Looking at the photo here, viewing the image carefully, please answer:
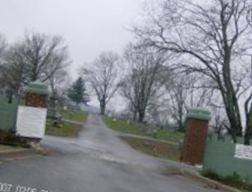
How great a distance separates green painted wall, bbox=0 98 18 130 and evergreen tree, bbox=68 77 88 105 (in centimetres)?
11024

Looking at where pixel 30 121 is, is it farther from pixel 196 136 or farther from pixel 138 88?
pixel 138 88

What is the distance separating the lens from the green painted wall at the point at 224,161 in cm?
2597

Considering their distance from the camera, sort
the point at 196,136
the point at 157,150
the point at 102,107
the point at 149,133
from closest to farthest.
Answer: the point at 196,136
the point at 157,150
the point at 149,133
the point at 102,107

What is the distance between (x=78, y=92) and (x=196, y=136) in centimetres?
11017

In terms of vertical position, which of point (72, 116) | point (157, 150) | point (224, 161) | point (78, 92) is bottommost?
point (157, 150)

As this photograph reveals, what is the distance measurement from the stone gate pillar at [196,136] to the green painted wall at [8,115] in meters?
8.12

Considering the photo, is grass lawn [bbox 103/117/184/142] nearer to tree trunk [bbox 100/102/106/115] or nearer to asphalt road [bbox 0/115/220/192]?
asphalt road [bbox 0/115/220/192]

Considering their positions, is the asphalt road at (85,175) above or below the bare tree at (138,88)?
below

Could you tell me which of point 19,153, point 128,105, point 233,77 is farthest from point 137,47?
point 128,105

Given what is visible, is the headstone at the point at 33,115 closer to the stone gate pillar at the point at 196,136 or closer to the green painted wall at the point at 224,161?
the green painted wall at the point at 224,161

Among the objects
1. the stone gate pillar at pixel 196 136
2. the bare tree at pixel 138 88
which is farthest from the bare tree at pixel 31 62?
the stone gate pillar at pixel 196 136

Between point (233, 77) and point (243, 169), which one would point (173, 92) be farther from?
point (243, 169)

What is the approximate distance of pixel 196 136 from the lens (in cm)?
2917
